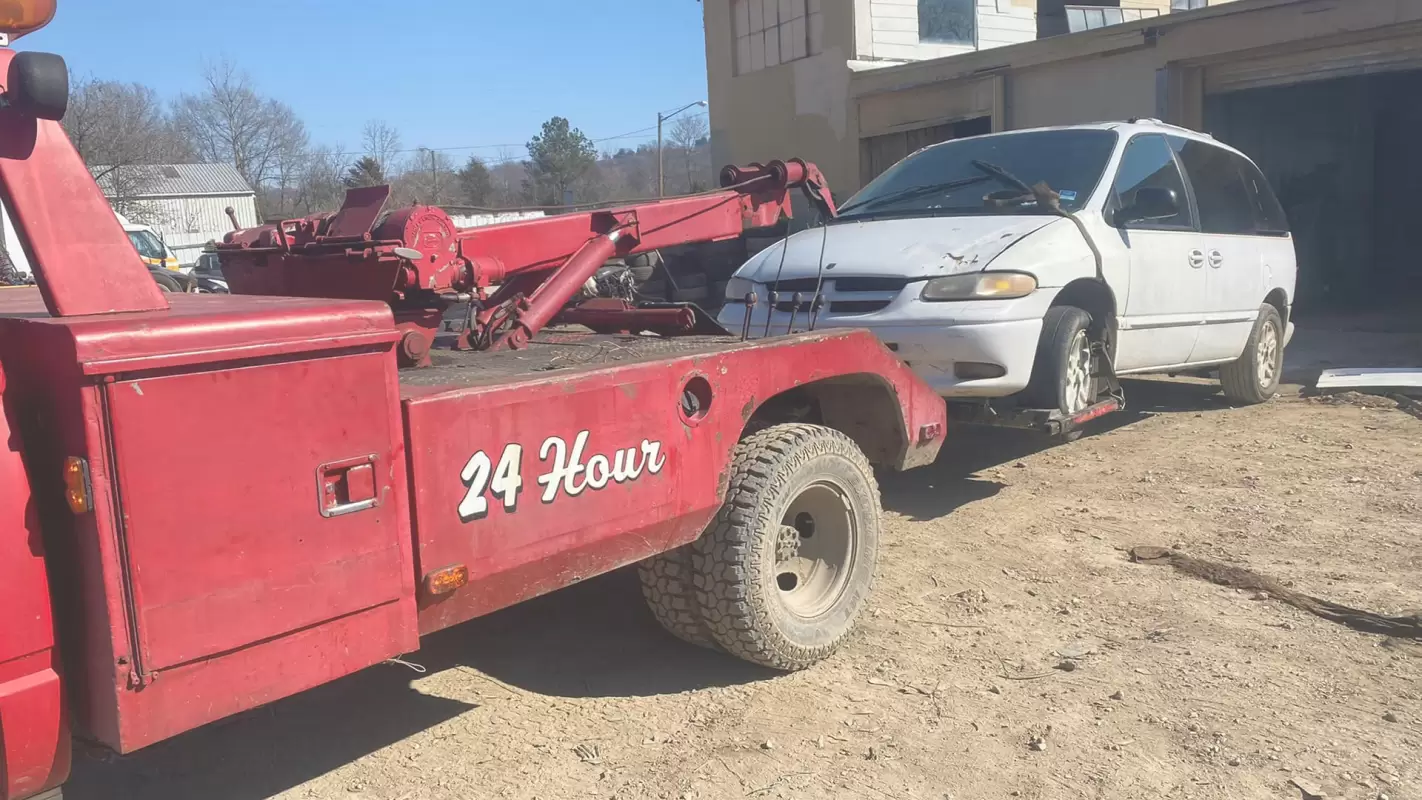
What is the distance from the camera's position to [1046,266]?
5691mm

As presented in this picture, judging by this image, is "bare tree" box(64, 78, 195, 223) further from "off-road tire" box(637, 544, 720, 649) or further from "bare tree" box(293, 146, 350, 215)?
"off-road tire" box(637, 544, 720, 649)

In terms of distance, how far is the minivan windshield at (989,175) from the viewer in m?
6.39

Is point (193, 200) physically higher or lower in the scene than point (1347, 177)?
higher

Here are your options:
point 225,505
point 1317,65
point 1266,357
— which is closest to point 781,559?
point 225,505

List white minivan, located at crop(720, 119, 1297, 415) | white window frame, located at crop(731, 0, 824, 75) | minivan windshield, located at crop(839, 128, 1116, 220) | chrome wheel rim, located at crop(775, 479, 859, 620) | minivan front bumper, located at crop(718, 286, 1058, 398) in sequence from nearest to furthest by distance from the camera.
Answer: chrome wheel rim, located at crop(775, 479, 859, 620), minivan front bumper, located at crop(718, 286, 1058, 398), white minivan, located at crop(720, 119, 1297, 415), minivan windshield, located at crop(839, 128, 1116, 220), white window frame, located at crop(731, 0, 824, 75)

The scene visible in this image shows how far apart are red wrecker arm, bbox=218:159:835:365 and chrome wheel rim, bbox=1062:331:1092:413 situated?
2.16m

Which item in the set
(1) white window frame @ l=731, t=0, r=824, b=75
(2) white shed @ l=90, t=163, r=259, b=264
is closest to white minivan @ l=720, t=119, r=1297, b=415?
(1) white window frame @ l=731, t=0, r=824, b=75

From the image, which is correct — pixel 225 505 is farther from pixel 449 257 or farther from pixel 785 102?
pixel 785 102

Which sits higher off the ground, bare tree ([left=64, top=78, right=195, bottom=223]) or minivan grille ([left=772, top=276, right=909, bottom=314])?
bare tree ([left=64, top=78, right=195, bottom=223])

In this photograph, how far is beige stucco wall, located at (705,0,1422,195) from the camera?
11.3 metres

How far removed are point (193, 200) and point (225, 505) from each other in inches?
2357

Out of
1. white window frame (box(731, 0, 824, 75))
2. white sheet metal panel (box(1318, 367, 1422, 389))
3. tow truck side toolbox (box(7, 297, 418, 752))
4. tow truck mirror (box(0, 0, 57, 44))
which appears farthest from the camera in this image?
white window frame (box(731, 0, 824, 75))

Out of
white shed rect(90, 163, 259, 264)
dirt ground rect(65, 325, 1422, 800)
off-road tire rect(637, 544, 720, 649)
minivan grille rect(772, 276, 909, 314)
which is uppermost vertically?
white shed rect(90, 163, 259, 264)

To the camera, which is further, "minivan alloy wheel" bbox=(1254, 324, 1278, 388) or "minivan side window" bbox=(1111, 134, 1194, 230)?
"minivan alloy wheel" bbox=(1254, 324, 1278, 388)
